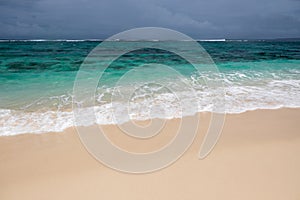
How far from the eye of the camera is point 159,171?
130 inches

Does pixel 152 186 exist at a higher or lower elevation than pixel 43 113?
lower

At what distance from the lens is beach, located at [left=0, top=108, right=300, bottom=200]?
9.59 feet

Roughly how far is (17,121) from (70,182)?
111 inches

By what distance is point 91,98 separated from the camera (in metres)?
7.12

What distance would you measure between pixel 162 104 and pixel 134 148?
269 centimetres

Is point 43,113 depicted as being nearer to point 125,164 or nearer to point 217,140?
point 125,164

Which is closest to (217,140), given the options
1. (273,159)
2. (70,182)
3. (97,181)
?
(273,159)

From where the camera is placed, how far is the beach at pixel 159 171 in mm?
2922

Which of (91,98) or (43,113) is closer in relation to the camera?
(43,113)

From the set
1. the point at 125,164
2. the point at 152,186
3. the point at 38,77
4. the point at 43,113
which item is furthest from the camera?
the point at 38,77

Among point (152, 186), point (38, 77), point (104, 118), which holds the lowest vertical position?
point (152, 186)

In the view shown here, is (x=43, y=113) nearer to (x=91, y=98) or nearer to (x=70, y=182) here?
(x=91, y=98)

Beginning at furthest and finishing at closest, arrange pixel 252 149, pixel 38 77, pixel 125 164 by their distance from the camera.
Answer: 1. pixel 38 77
2. pixel 252 149
3. pixel 125 164

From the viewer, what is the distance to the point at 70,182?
10.2 ft
